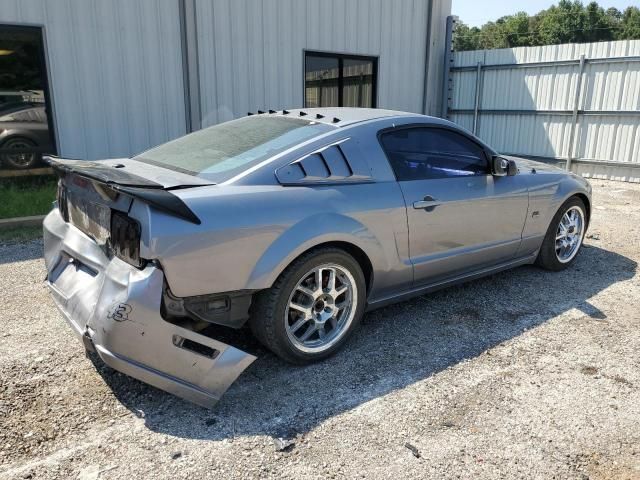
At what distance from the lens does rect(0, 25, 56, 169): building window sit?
7.38m

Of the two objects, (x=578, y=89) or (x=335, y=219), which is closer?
(x=335, y=219)

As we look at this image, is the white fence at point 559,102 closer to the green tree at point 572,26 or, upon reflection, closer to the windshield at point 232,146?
the windshield at point 232,146

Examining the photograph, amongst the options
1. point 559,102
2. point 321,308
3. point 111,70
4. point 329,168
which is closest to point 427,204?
point 329,168

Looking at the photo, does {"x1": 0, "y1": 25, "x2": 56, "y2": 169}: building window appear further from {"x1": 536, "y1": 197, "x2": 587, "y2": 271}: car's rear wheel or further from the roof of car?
{"x1": 536, "y1": 197, "x2": 587, "y2": 271}: car's rear wheel

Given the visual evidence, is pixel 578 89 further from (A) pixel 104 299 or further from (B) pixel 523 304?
(A) pixel 104 299

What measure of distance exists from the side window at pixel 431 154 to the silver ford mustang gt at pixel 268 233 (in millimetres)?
12

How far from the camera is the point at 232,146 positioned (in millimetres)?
3438

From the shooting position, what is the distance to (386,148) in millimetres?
3549

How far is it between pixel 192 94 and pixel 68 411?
6.84 m

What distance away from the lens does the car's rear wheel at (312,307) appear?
2957 millimetres

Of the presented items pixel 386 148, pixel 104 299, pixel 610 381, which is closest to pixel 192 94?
pixel 386 148

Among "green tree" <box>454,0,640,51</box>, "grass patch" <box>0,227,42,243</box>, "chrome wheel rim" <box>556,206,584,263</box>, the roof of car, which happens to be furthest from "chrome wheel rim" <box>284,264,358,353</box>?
"green tree" <box>454,0,640,51</box>

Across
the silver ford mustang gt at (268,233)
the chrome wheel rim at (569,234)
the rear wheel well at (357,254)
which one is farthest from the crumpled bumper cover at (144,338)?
the chrome wheel rim at (569,234)

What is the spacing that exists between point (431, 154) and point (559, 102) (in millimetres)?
9183
